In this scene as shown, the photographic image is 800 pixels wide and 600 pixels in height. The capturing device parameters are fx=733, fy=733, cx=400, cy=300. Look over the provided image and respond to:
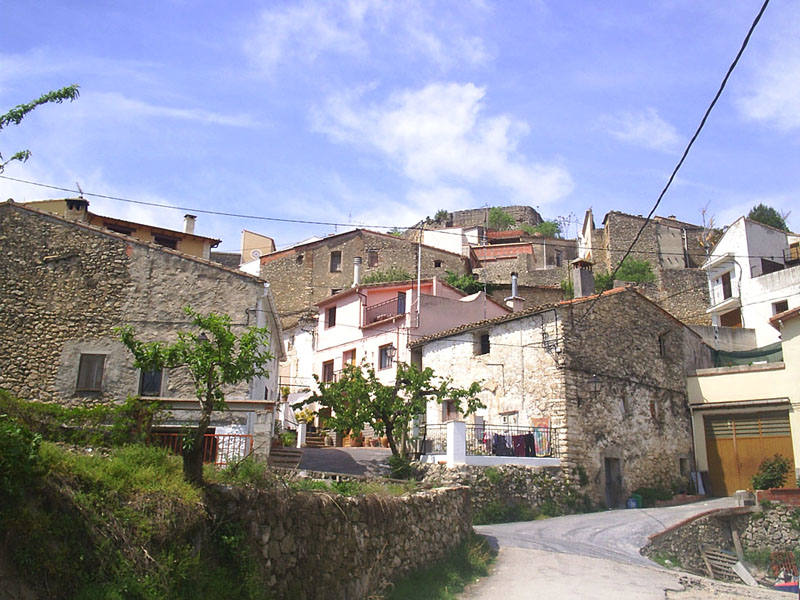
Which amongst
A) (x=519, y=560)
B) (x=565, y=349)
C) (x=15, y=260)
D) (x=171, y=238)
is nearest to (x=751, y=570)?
(x=565, y=349)

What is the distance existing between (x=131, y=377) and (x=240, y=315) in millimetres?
3328

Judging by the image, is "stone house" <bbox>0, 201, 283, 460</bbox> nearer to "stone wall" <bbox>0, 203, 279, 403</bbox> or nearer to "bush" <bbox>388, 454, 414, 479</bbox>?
"stone wall" <bbox>0, 203, 279, 403</bbox>

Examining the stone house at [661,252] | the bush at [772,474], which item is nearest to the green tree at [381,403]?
the bush at [772,474]

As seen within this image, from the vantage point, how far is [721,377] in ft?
98.5

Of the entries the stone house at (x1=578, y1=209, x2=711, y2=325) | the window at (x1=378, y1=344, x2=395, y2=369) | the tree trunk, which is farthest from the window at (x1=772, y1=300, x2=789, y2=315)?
the tree trunk

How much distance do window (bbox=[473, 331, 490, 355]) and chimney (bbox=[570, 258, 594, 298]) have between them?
4365mm

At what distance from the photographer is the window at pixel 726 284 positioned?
4325cm

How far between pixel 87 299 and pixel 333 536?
41.7 feet

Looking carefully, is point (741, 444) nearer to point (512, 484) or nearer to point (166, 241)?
point (512, 484)

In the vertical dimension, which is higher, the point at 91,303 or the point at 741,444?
the point at 91,303

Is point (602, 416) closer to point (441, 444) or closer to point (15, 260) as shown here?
point (441, 444)

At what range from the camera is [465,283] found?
156ft

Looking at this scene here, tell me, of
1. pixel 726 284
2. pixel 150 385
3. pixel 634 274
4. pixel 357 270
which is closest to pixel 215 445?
pixel 150 385

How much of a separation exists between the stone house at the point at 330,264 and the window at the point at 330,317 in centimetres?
698
